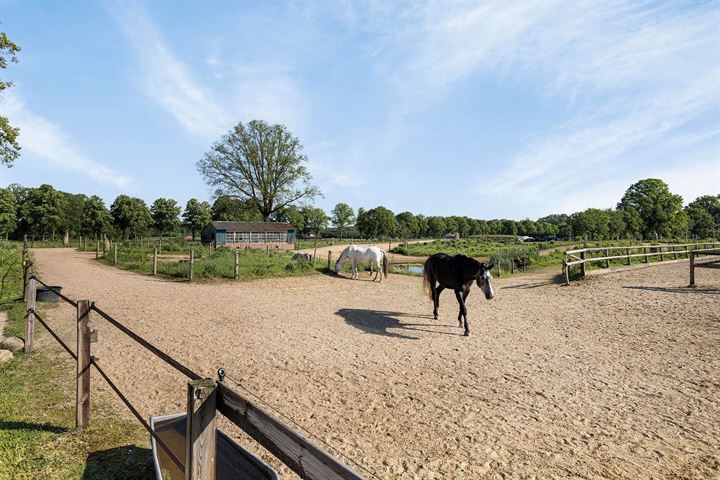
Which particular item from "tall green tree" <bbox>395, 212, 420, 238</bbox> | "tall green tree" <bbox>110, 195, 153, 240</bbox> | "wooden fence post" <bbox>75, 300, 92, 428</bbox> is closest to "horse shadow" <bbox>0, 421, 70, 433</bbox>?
"wooden fence post" <bbox>75, 300, 92, 428</bbox>

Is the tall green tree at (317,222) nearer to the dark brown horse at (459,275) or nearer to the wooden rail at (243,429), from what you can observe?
the dark brown horse at (459,275)

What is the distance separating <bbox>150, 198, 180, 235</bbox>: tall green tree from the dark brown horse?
233ft

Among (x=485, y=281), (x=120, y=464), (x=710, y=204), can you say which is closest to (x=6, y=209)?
(x=120, y=464)

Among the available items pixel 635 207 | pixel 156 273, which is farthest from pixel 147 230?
pixel 635 207

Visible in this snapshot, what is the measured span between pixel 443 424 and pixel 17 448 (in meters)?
4.71

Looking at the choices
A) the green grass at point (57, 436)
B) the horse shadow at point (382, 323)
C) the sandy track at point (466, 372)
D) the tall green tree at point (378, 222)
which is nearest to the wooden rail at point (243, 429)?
the green grass at point (57, 436)

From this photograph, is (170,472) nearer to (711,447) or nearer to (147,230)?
(711,447)

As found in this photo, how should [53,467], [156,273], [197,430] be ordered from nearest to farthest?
→ [197,430] < [53,467] < [156,273]

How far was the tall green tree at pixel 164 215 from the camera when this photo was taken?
232 ft

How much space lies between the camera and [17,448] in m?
3.86

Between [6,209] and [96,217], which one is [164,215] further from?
[6,209]

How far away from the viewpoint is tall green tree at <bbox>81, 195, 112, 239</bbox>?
55.6 meters

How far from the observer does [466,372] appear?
6.61 meters

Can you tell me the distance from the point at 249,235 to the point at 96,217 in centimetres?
2706
